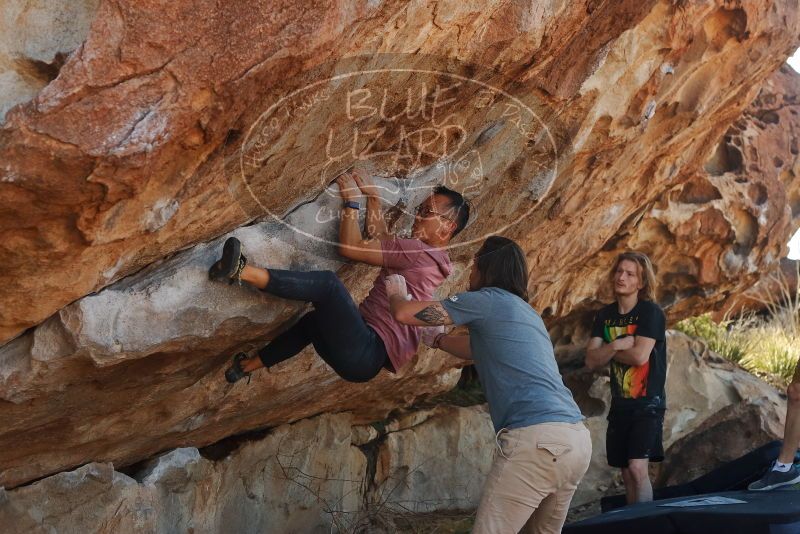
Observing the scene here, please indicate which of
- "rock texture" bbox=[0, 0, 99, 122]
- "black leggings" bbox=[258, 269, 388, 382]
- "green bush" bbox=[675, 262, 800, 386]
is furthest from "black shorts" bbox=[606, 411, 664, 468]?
"green bush" bbox=[675, 262, 800, 386]

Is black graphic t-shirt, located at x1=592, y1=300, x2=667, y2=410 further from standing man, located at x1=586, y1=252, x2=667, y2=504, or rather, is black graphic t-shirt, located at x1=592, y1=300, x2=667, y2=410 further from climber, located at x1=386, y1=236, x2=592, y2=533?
climber, located at x1=386, y1=236, x2=592, y2=533

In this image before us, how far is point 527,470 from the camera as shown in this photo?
351 cm

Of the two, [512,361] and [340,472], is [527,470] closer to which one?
[512,361]

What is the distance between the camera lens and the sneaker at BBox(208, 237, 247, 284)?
3746mm

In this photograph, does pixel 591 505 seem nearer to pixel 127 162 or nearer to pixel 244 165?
pixel 244 165

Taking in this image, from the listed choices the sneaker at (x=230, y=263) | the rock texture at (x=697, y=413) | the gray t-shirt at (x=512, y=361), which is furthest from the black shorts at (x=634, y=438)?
the sneaker at (x=230, y=263)

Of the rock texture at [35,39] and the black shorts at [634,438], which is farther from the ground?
the rock texture at [35,39]

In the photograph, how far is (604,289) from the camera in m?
7.35

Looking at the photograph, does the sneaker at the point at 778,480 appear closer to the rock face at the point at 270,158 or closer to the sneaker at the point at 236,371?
→ the rock face at the point at 270,158

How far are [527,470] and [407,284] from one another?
3.75ft

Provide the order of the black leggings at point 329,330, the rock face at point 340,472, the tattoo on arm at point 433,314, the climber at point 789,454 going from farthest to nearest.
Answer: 1. the climber at point 789,454
2. the rock face at point 340,472
3. the black leggings at point 329,330
4. the tattoo on arm at point 433,314

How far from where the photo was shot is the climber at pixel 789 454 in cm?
476

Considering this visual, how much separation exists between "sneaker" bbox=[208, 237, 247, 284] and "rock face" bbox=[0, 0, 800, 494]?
0.11 metres

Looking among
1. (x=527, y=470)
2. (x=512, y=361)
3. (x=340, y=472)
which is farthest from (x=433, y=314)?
(x=340, y=472)
